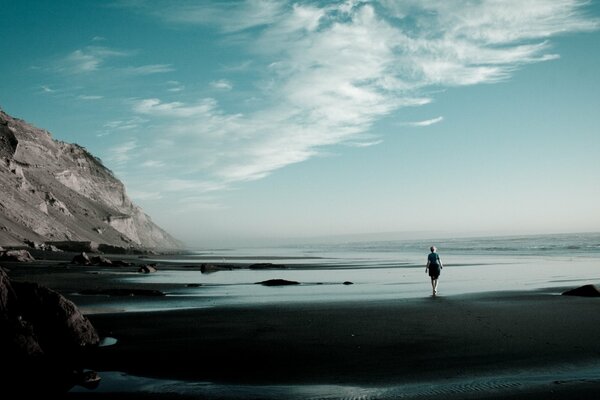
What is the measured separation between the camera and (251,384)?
6648 millimetres

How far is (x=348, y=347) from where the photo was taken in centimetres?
888

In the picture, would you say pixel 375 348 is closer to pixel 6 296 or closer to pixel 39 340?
pixel 39 340

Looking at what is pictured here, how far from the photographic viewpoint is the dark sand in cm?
658

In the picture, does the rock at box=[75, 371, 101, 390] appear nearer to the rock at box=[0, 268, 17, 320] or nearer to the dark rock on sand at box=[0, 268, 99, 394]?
the dark rock on sand at box=[0, 268, 99, 394]

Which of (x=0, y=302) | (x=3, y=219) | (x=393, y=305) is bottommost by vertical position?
(x=393, y=305)

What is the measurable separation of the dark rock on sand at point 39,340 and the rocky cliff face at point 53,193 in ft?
148

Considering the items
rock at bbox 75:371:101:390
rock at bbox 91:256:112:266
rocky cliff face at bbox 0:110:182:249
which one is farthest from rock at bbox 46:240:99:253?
rock at bbox 75:371:101:390

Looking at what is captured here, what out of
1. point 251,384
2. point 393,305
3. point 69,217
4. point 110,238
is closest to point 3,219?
point 69,217

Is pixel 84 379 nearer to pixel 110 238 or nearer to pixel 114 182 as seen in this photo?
pixel 110 238

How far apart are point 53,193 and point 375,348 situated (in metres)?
84.2

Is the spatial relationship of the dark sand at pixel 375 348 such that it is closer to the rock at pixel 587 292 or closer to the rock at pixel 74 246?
the rock at pixel 587 292

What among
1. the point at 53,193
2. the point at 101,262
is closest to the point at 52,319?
the point at 101,262

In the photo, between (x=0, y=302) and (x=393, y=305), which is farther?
(x=393, y=305)

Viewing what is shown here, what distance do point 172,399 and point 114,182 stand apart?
125133mm
